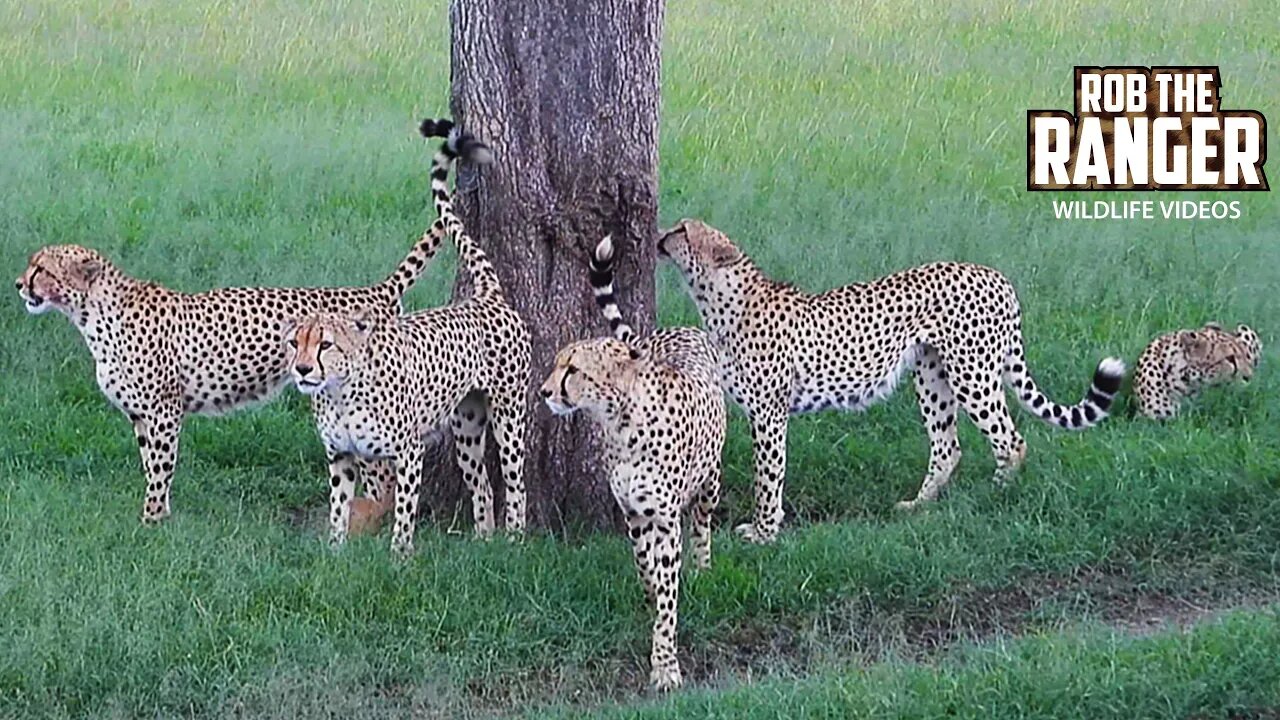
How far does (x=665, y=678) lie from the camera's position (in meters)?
5.36

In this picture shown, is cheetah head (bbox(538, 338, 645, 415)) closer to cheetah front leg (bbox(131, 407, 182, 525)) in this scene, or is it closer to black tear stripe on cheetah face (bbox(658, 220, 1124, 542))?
black tear stripe on cheetah face (bbox(658, 220, 1124, 542))

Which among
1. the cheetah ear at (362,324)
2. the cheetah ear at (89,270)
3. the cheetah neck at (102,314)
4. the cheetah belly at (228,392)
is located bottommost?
the cheetah belly at (228,392)

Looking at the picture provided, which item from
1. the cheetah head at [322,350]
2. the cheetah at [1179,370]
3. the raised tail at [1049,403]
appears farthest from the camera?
the cheetah at [1179,370]

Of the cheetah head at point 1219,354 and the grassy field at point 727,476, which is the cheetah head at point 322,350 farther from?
the cheetah head at point 1219,354

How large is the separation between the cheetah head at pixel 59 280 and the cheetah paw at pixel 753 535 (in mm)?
2342

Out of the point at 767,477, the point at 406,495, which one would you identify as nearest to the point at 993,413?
the point at 767,477

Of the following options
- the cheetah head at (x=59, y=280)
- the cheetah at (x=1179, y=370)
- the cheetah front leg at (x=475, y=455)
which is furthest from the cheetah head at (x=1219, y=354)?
the cheetah head at (x=59, y=280)

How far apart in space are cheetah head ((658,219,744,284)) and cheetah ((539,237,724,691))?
1.01m

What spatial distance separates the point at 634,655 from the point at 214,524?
162 centimetres

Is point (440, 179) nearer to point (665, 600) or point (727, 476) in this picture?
point (727, 476)

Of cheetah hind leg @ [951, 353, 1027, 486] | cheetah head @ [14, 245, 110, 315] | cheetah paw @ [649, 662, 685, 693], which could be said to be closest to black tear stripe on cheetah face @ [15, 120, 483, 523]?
Answer: cheetah head @ [14, 245, 110, 315]

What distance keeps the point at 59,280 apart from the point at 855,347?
2.70 m

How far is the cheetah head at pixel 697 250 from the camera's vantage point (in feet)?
22.0

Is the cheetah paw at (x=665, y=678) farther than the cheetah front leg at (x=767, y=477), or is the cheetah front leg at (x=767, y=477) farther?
the cheetah front leg at (x=767, y=477)
